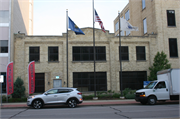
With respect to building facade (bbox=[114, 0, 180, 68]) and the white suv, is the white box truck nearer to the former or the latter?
the white suv

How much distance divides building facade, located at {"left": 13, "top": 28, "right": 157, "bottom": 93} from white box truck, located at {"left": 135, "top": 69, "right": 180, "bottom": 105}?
9930 mm

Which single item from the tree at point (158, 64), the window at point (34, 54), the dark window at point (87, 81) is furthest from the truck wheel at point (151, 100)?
the window at point (34, 54)

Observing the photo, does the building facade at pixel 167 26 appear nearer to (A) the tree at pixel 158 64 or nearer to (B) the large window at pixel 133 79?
(A) the tree at pixel 158 64

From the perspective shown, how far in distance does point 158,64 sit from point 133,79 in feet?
13.0

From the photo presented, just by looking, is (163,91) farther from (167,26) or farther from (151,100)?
(167,26)

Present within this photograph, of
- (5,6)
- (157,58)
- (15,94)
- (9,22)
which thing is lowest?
(15,94)

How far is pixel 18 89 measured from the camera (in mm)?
24609

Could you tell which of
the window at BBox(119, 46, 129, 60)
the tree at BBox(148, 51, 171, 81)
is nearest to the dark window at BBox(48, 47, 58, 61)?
the window at BBox(119, 46, 129, 60)

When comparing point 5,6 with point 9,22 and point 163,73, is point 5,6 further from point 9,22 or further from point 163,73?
point 163,73

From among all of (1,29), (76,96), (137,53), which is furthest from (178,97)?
(1,29)

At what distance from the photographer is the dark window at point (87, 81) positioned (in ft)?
87.8

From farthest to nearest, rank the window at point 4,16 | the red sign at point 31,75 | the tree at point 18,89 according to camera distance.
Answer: the window at point 4,16
the tree at point 18,89
the red sign at point 31,75

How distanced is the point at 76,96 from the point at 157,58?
15.1 meters

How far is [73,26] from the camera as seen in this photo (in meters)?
22.0
